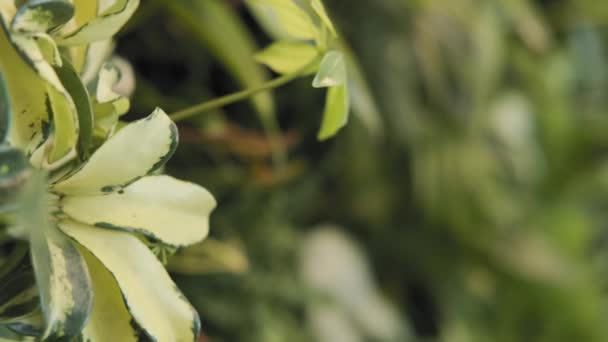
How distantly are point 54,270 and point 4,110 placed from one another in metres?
0.04

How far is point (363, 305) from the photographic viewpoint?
2.17ft

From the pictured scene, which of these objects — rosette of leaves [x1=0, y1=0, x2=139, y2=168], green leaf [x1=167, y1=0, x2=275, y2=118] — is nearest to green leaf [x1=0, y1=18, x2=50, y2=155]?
rosette of leaves [x1=0, y1=0, x2=139, y2=168]

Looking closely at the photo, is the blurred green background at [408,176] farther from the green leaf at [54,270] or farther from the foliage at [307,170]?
the green leaf at [54,270]

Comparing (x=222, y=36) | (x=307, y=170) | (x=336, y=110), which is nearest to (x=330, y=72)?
(x=336, y=110)

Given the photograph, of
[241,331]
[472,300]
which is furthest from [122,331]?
[472,300]

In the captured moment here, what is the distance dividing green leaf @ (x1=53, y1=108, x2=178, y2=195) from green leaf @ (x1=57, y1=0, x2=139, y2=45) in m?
0.03

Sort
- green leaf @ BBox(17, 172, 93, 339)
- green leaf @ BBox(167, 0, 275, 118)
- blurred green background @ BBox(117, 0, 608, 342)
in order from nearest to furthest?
green leaf @ BBox(17, 172, 93, 339) < green leaf @ BBox(167, 0, 275, 118) < blurred green background @ BBox(117, 0, 608, 342)

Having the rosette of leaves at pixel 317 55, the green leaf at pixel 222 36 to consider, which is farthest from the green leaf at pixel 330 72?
the green leaf at pixel 222 36

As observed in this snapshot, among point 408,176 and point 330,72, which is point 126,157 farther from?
point 408,176

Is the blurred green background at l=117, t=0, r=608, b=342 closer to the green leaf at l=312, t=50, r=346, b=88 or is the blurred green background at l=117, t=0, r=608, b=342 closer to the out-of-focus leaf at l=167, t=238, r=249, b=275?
the out-of-focus leaf at l=167, t=238, r=249, b=275

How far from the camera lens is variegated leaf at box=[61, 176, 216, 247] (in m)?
0.17

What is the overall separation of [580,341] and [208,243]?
58 cm

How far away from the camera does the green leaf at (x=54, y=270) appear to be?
124 mm

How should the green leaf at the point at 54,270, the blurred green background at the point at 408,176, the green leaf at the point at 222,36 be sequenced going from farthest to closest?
the blurred green background at the point at 408,176, the green leaf at the point at 222,36, the green leaf at the point at 54,270
